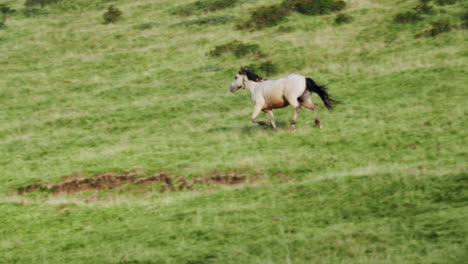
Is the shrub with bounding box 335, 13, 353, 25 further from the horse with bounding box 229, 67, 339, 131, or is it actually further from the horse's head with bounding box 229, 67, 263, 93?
the horse with bounding box 229, 67, 339, 131

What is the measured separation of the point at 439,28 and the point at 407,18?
12.8 feet

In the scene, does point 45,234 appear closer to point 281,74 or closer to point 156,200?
point 156,200

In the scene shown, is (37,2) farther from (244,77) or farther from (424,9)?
(244,77)

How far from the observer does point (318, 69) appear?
36156 millimetres

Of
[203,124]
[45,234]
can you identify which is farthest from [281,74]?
[45,234]

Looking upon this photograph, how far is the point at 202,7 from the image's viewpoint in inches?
2147

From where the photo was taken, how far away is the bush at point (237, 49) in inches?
1620

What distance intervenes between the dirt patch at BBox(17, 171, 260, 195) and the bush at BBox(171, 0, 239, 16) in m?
35.0

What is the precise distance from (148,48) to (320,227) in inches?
1353

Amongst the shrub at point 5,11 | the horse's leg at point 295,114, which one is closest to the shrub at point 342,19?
the horse's leg at point 295,114

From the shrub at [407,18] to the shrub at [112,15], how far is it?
27.6 meters

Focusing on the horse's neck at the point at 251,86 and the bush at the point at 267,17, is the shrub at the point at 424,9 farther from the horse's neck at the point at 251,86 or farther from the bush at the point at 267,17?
the horse's neck at the point at 251,86

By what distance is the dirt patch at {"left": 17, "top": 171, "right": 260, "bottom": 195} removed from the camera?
1911cm

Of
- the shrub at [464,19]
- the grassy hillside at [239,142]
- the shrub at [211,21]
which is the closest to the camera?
the grassy hillside at [239,142]
